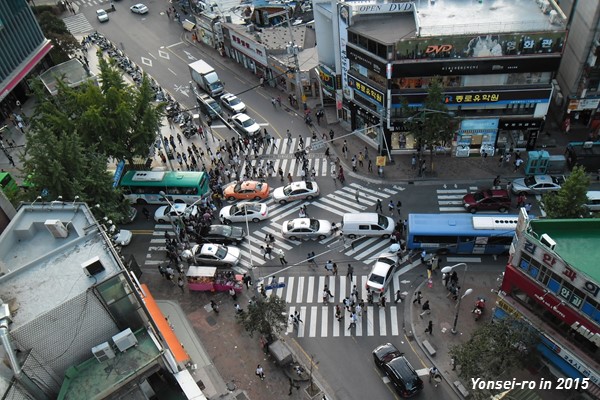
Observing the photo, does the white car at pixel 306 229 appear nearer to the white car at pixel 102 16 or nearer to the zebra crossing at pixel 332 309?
the zebra crossing at pixel 332 309

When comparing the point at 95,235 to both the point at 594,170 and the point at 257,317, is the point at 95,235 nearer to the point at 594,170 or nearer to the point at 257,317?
the point at 257,317

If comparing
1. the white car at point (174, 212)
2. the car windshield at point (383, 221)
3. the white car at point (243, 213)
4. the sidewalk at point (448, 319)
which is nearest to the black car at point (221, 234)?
the white car at point (243, 213)

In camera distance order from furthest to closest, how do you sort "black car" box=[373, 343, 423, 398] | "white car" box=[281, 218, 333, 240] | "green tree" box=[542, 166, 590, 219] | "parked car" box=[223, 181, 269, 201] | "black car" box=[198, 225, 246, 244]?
"parked car" box=[223, 181, 269, 201]
"black car" box=[198, 225, 246, 244]
"white car" box=[281, 218, 333, 240]
"green tree" box=[542, 166, 590, 219]
"black car" box=[373, 343, 423, 398]

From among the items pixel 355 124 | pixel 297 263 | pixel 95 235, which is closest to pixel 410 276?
pixel 297 263

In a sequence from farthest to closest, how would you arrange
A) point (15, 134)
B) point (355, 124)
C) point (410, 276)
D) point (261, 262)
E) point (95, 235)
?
point (15, 134), point (355, 124), point (261, 262), point (410, 276), point (95, 235)

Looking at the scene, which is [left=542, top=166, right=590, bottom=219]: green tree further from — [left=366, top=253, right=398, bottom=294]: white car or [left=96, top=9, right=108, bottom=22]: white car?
[left=96, top=9, right=108, bottom=22]: white car

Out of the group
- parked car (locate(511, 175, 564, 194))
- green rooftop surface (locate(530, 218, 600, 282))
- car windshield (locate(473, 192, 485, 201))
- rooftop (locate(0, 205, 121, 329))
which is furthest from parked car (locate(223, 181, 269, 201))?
Result: green rooftop surface (locate(530, 218, 600, 282))
